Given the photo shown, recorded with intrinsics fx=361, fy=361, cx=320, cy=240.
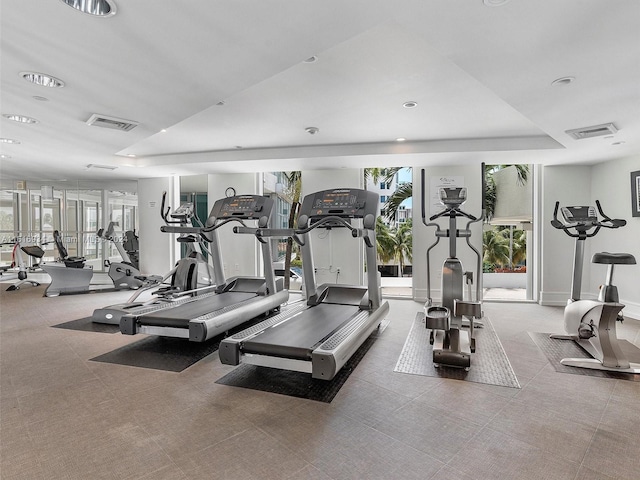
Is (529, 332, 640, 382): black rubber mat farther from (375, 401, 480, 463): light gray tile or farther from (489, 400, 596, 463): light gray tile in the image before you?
(375, 401, 480, 463): light gray tile

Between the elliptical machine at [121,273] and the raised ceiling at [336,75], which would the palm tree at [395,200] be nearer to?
the raised ceiling at [336,75]

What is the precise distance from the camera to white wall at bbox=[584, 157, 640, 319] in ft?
17.1

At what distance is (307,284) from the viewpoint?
4.68 m

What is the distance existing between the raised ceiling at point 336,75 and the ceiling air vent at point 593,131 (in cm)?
9

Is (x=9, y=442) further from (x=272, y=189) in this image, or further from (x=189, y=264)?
(x=272, y=189)

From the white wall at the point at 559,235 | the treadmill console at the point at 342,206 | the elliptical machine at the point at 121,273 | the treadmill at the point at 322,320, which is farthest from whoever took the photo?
the elliptical machine at the point at 121,273

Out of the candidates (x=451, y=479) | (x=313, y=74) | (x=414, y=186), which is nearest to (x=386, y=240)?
(x=414, y=186)

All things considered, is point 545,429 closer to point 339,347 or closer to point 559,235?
point 339,347

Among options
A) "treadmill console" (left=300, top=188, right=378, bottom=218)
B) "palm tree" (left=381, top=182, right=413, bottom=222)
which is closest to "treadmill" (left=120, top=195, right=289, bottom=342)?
"treadmill console" (left=300, top=188, right=378, bottom=218)

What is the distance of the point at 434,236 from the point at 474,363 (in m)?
3.48

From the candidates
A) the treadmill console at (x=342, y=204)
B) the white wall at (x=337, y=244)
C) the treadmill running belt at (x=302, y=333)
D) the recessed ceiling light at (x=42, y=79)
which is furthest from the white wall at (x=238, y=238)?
the recessed ceiling light at (x=42, y=79)

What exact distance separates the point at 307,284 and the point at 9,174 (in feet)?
27.1

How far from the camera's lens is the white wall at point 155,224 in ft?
26.9

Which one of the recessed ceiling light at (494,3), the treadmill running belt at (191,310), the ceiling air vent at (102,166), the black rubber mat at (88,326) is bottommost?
the black rubber mat at (88,326)
